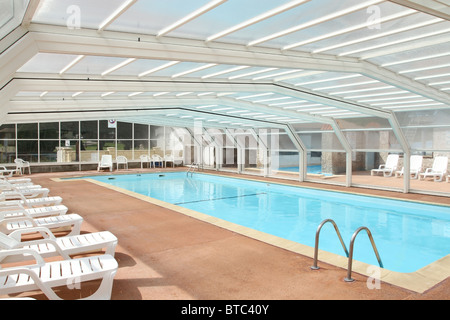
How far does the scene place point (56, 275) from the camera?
3.51 metres

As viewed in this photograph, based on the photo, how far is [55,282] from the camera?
3396 mm

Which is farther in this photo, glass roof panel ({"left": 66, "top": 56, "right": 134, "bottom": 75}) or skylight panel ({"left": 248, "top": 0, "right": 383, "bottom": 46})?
glass roof panel ({"left": 66, "top": 56, "right": 134, "bottom": 75})

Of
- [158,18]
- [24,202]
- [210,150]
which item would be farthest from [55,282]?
[210,150]

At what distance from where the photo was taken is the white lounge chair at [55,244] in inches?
170

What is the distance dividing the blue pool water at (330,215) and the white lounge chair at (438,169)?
17.6 feet

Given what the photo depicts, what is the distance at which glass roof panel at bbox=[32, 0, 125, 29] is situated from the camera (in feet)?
13.1

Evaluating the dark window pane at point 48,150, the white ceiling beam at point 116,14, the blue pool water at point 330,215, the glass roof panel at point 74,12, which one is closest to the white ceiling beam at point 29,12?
the glass roof panel at point 74,12

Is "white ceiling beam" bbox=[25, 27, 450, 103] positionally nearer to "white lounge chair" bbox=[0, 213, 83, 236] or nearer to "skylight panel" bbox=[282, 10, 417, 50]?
"skylight panel" bbox=[282, 10, 417, 50]

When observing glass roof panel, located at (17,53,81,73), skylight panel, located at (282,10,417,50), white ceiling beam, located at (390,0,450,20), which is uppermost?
skylight panel, located at (282,10,417,50)

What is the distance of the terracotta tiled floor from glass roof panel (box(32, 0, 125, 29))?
3.33 m

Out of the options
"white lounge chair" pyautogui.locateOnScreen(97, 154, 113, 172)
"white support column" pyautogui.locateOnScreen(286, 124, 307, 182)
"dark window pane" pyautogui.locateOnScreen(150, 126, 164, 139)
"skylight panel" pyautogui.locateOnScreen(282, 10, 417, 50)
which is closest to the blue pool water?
"white support column" pyautogui.locateOnScreen(286, 124, 307, 182)

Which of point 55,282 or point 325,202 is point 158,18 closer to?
point 55,282

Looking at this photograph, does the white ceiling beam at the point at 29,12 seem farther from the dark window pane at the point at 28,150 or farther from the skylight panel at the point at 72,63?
the dark window pane at the point at 28,150
